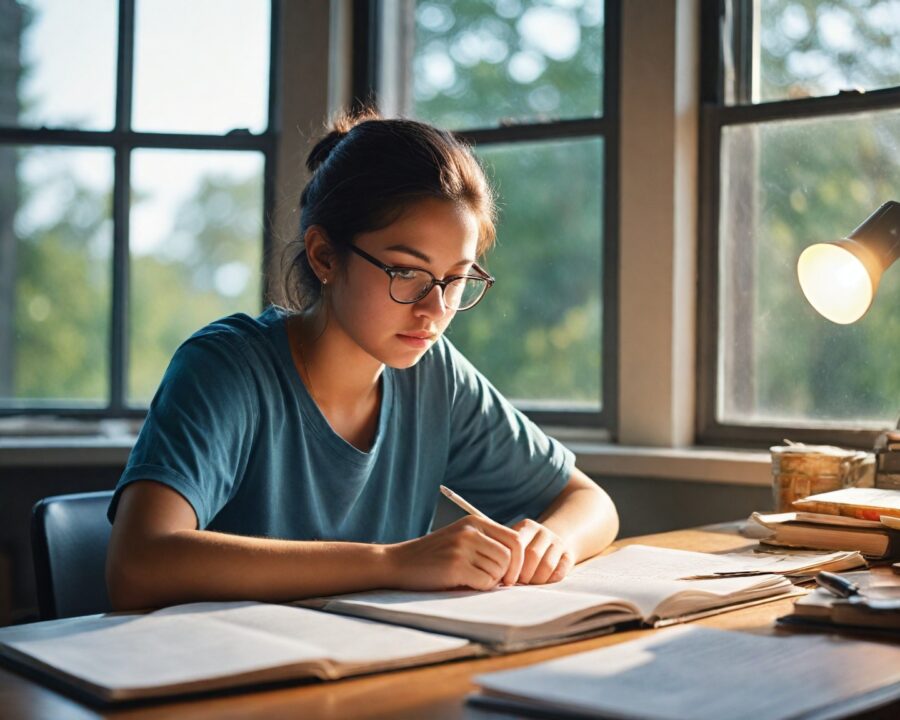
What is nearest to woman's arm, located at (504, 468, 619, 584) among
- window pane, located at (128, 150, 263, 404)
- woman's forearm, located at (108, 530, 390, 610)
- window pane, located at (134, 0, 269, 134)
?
woman's forearm, located at (108, 530, 390, 610)

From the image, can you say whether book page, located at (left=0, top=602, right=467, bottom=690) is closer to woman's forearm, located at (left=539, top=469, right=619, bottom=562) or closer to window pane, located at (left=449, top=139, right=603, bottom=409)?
woman's forearm, located at (left=539, top=469, right=619, bottom=562)

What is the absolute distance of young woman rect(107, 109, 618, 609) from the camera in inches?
52.8

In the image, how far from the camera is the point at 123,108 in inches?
120

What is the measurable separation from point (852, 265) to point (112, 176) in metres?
2.05

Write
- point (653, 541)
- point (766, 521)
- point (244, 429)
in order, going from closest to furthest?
point (244, 429) < point (766, 521) < point (653, 541)

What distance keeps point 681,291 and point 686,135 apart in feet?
1.22

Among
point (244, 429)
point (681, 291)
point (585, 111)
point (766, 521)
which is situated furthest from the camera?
point (585, 111)

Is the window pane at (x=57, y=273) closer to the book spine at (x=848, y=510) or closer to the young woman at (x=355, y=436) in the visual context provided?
the young woman at (x=355, y=436)

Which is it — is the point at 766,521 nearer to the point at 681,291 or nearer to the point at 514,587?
the point at 514,587

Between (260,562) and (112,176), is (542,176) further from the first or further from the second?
(260,562)

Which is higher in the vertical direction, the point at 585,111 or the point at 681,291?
the point at 585,111

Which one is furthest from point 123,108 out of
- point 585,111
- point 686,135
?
point 686,135

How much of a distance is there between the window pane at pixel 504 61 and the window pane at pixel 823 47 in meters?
0.39

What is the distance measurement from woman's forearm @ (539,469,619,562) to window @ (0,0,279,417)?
149 cm
